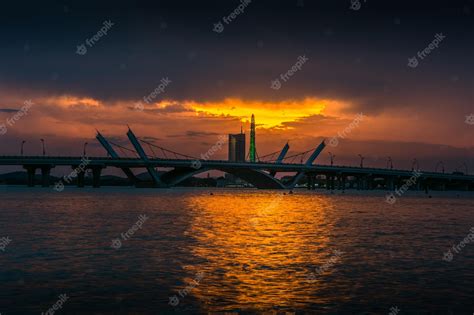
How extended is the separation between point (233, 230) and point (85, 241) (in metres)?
11.6

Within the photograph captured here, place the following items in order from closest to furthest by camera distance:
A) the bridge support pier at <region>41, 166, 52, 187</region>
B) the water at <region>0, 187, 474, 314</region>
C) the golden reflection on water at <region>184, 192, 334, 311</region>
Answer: the water at <region>0, 187, 474, 314</region>, the golden reflection on water at <region>184, 192, 334, 311</region>, the bridge support pier at <region>41, 166, 52, 187</region>

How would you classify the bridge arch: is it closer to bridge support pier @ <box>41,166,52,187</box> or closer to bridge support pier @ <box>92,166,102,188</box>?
bridge support pier @ <box>92,166,102,188</box>

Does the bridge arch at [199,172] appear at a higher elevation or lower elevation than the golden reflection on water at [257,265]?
higher

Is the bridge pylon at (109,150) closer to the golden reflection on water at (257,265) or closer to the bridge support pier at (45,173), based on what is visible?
the bridge support pier at (45,173)

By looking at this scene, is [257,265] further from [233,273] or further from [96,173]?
[96,173]

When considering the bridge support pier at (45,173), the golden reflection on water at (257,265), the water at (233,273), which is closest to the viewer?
the water at (233,273)

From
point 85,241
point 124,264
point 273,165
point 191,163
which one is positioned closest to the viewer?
point 124,264

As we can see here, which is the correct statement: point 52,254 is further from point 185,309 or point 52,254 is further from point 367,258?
point 367,258

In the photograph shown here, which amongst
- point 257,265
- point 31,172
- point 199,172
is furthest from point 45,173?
point 257,265

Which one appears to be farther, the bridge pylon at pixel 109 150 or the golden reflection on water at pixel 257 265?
the bridge pylon at pixel 109 150

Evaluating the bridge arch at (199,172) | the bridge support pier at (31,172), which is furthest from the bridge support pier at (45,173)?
the bridge arch at (199,172)

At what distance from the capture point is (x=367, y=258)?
24.9 m

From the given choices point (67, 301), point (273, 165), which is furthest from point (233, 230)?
point (273, 165)

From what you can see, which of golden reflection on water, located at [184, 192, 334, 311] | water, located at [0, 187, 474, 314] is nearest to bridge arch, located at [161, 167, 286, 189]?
golden reflection on water, located at [184, 192, 334, 311]
